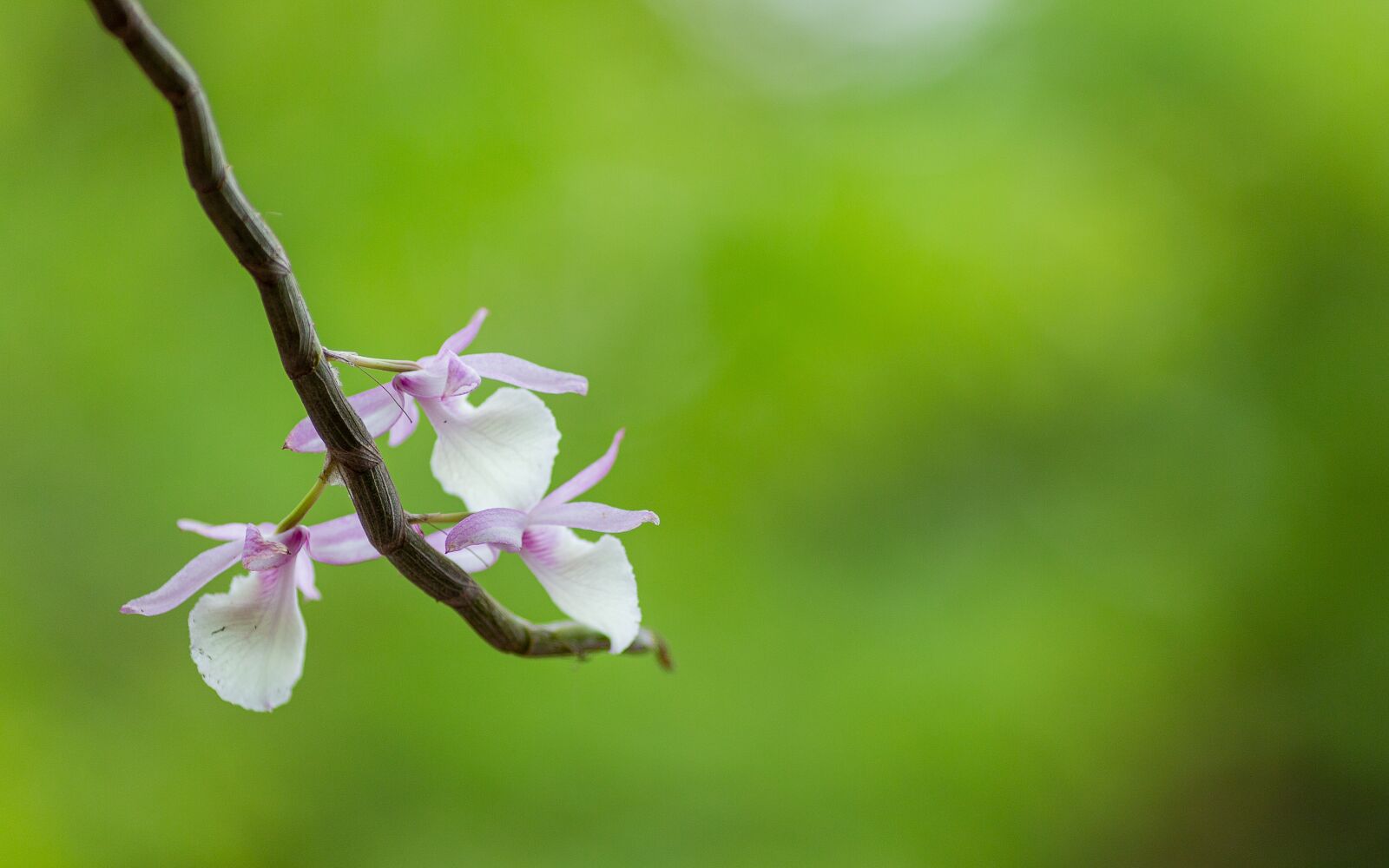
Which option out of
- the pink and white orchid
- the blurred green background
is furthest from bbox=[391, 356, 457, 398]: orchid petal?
the blurred green background

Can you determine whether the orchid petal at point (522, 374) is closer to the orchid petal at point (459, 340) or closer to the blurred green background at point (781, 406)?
the orchid petal at point (459, 340)

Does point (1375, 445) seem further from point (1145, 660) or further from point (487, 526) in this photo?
point (487, 526)

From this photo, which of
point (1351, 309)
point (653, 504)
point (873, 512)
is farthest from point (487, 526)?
point (1351, 309)

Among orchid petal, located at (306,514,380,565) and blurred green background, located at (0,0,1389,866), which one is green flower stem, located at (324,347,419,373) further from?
blurred green background, located at (0,0,1389,866)

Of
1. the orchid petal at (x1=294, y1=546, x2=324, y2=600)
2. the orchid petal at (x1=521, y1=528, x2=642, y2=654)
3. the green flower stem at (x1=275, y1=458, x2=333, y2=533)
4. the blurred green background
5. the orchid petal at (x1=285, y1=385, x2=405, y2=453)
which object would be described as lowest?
the green flower stem at (x1=275, y1=458, x2=333, y2=533)

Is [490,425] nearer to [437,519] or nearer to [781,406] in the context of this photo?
[437,519]
